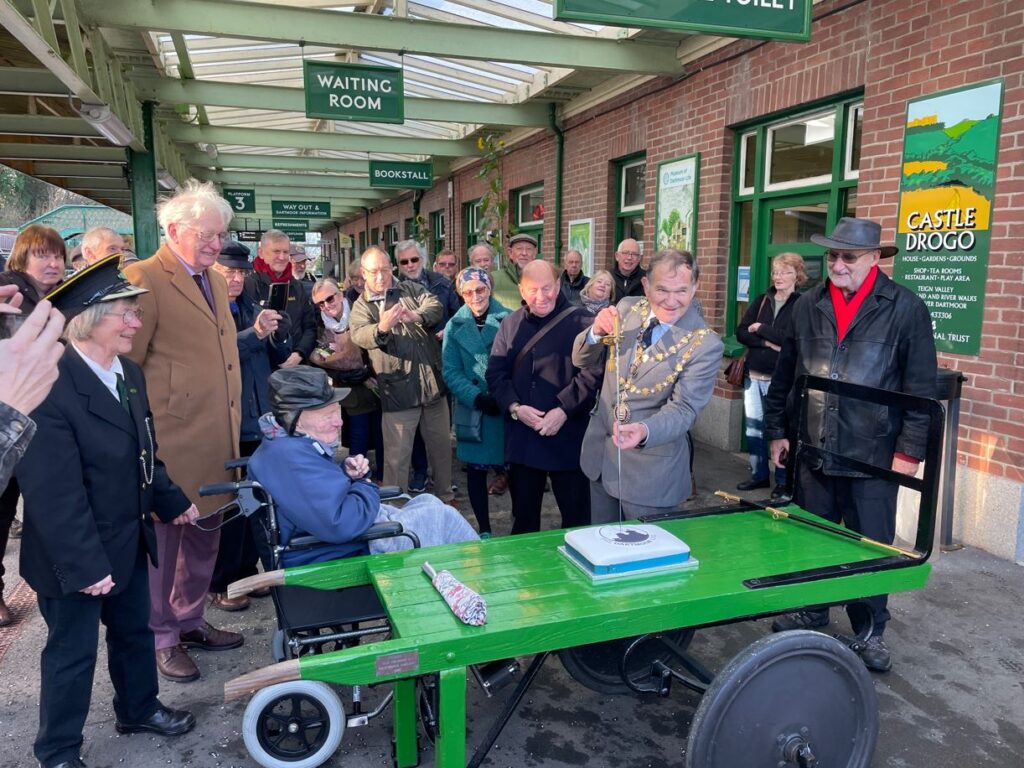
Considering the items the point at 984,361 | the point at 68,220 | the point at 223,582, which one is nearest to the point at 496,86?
the point at 984,361

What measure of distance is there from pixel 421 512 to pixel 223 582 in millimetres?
1454

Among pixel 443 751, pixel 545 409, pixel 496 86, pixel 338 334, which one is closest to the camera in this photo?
pixel 443 751

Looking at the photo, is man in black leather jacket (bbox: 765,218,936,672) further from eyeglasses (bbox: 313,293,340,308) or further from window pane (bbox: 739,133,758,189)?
window pane (bbox: 739,133,758,189)

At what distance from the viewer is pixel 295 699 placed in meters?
2.50

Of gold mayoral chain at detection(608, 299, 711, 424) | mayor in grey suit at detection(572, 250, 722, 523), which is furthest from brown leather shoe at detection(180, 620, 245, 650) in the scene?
gold mayoral chain at detection(608, 299, 711, 424)

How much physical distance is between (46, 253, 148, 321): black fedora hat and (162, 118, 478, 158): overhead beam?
1013 cm

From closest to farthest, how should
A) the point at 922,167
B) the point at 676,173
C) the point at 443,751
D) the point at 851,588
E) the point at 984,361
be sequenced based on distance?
the point at 443,751, the point at 851,588, the point at 984,361, the point at 922,167, the point at 676,173

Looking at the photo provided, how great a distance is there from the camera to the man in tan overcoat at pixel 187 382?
10.5ft

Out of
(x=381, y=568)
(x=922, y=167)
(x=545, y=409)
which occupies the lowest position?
(x=381, y=568)

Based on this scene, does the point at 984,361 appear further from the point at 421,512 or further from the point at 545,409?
the point at 421,512

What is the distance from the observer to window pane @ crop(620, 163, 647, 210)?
8.98 meters

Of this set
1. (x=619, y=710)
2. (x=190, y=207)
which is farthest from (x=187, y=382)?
(x=619, y=710)

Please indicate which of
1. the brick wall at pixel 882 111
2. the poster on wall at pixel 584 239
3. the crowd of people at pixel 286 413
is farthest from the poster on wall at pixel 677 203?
the crowd of people at pixel 286 413

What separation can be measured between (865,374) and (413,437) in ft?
9.73
